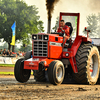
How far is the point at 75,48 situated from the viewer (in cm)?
953

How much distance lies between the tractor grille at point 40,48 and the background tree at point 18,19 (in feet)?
129

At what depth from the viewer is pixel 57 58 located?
31.2 feet

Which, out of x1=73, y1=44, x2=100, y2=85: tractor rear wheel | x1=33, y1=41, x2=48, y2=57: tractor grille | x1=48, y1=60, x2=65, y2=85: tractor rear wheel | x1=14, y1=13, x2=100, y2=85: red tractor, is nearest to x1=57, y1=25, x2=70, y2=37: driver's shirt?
x1=14, y1=13, x2=100, y2=85: red tractor

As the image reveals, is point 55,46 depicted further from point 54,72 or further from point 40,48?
point 54,72

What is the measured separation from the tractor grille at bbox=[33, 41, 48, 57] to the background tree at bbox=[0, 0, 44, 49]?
129 feet

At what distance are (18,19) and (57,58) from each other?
41411mm

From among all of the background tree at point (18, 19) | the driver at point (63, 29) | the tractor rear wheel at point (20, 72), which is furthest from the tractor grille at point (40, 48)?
the background tree at point (18, 19)

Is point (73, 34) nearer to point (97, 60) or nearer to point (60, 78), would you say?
point (97, 60)

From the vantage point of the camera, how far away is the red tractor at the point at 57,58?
28.7ft

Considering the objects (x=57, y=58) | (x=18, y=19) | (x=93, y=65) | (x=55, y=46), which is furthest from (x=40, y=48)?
(x=18, y=19)

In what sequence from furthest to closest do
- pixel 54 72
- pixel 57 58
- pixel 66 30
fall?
pixel 66 30 → pixel 57 58 → pixel 54 72

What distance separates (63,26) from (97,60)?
2075mm

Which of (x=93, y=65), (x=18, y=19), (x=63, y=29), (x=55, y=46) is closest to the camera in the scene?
(x=55, y=46)

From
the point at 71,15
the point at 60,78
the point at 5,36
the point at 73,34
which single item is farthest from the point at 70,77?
the point at 5,36
